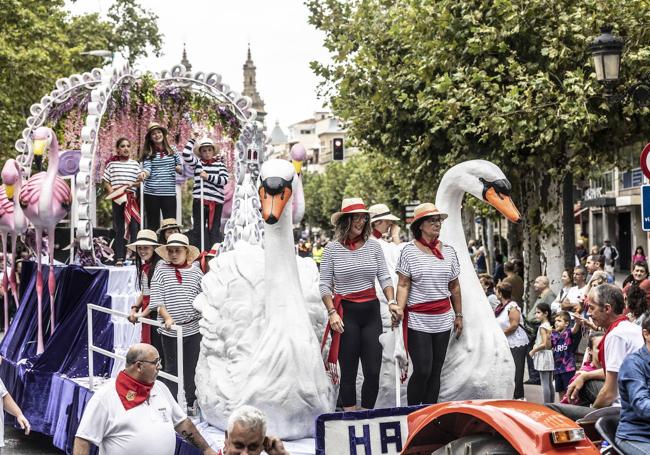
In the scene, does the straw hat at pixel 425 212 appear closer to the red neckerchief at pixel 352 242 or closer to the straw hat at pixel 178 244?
the red neckerchief at pixel 352 242

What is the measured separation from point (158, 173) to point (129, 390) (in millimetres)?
6882

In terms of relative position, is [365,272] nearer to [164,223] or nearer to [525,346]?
[164,223]

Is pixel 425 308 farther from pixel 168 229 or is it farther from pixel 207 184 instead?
pixel 207 184

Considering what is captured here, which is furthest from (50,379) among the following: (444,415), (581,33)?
(581,33)

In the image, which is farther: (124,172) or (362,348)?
(124,172)

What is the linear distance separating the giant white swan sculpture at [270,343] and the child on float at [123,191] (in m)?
4.05

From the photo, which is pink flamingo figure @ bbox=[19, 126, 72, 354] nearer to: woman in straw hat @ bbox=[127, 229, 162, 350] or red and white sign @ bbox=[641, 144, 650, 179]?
woman in straw hat @ bbox=[127, 229, 162, 350]

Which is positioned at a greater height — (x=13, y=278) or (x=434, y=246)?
(x=434, y=246)

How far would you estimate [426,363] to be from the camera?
806cm

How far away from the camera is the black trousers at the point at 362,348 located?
820cm

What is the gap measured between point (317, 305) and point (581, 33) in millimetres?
9246

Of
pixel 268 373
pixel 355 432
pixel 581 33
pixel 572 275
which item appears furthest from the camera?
pixel 581 33

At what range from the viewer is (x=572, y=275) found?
49.9 ft

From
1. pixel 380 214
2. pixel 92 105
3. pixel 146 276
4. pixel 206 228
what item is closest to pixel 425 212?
pixel 380 214
